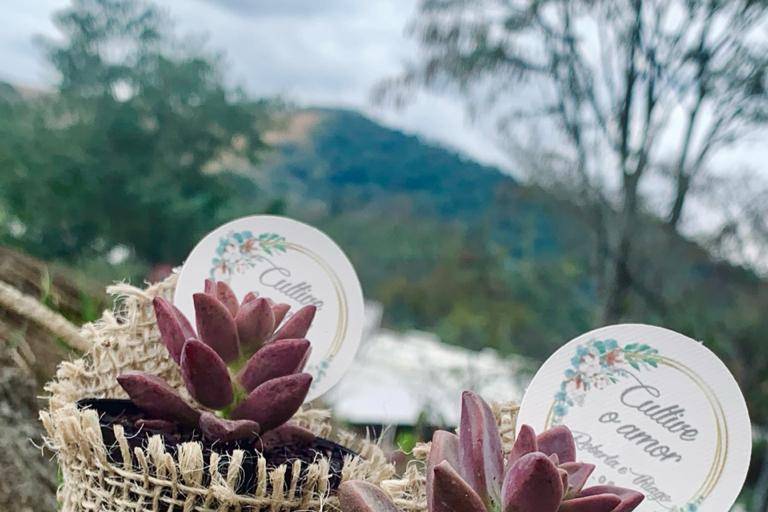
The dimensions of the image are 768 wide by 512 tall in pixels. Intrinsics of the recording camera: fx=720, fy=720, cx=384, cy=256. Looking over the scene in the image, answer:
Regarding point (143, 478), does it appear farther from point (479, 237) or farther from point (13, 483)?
point (479, 237)

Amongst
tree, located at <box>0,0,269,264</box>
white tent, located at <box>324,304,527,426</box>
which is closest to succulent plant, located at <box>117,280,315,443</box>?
white tent, located at <box>324,304,527,426</box>

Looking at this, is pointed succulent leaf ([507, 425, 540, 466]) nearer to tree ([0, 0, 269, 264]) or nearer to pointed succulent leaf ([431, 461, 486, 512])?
pointed succulent leaf ([431, 461, 486, 512])

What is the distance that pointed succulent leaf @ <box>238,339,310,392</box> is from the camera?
15.0 inches

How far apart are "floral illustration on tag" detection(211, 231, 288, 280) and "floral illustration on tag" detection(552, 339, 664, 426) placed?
0.67 feet

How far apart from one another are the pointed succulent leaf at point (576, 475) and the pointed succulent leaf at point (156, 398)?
18 centimetres

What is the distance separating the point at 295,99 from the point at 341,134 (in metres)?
1.83

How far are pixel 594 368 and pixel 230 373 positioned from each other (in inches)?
7.7

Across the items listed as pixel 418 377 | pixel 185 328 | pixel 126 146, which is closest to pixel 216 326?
pixel 185 328

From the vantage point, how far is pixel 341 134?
13.4 ft

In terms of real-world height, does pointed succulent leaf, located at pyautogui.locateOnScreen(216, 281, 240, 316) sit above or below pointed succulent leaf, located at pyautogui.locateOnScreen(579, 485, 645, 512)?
above

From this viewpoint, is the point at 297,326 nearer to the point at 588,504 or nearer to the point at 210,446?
the point at 210,446

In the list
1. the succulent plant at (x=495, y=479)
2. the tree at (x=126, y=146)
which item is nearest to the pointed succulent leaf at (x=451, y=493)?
the succulent plant at (x=495, y=479)

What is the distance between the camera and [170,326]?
0.39 metres

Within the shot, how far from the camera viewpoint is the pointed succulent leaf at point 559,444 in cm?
32
